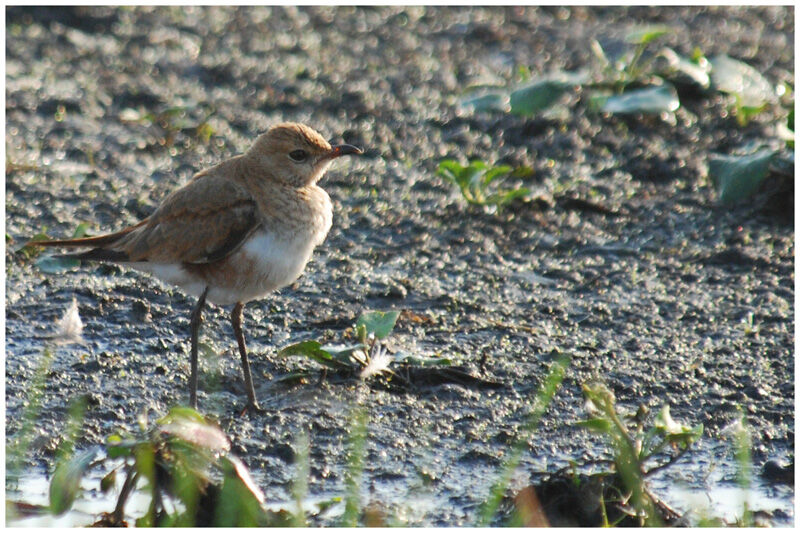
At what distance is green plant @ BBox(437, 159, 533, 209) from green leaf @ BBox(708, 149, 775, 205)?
1.05 metres

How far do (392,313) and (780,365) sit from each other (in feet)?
5.47

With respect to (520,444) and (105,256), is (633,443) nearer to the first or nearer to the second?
(520,444)

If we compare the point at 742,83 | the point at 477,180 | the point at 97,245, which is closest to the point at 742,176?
the point at 477,180

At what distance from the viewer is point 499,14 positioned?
384 inches

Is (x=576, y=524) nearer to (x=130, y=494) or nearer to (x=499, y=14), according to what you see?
(x=130, y=494)

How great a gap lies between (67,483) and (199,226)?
53.5 inches

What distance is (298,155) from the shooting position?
16.0 feet

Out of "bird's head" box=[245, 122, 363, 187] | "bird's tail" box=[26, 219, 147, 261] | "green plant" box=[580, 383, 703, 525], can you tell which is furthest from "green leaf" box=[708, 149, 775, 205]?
"bird's tail" box=[26, 219, 147, 261]

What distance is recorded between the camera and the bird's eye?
15.9ft

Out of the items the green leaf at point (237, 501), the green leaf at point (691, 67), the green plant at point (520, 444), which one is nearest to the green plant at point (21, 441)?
the green leaf at point (237, 501)

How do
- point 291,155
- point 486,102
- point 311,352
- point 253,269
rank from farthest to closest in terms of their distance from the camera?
point 486,102, point 291,155, point 311,352, point 253,269

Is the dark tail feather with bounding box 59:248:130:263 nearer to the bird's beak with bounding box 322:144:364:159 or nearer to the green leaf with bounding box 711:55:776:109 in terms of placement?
the bird's beak with bounding box 322:144:364:159

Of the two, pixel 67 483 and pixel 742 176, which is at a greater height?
pixel 742 176

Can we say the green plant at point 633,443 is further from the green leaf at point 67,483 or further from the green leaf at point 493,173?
the green leaf at point 493,173
